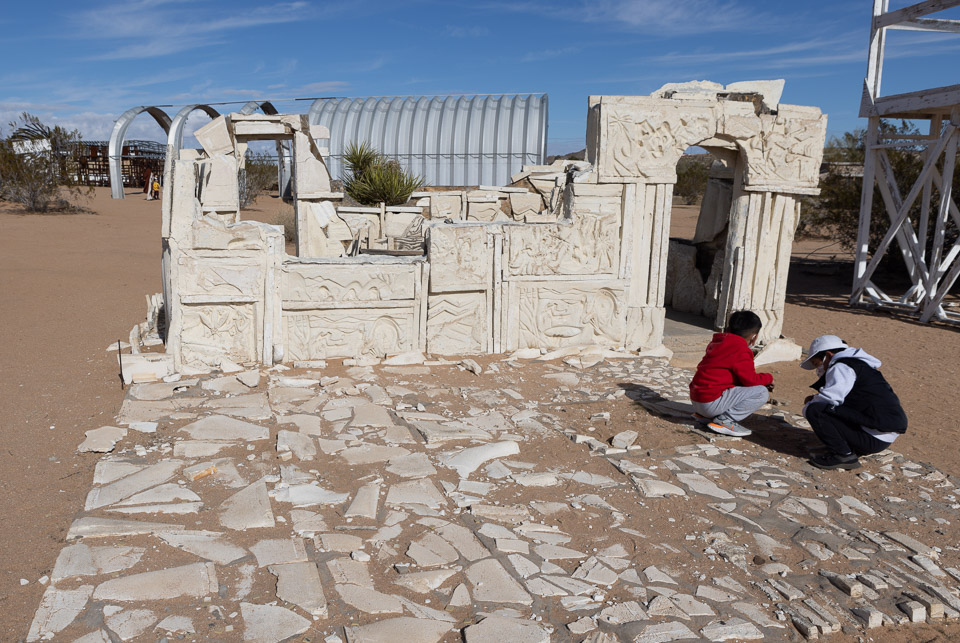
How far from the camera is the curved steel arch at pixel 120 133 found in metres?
23.1

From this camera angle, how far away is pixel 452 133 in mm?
24781

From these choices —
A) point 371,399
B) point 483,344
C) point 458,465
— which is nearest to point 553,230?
point 483,344

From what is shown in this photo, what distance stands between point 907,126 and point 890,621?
47.7 feet

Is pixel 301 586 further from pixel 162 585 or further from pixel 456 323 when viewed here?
pixel 456 323

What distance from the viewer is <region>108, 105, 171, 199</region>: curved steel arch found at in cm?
2306

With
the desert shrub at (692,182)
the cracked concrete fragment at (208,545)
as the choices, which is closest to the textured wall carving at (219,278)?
the cracked concrete fragment at (208,545)

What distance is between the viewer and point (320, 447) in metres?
4.96

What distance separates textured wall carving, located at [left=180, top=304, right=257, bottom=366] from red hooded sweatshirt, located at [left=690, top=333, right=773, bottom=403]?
13.7 ft

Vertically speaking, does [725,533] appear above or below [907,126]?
below

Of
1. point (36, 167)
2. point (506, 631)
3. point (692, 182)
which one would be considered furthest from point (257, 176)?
point (506, 631)

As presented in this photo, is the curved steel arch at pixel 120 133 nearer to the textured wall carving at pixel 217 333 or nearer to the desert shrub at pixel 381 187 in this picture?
the desert shrub at pixel 381 187

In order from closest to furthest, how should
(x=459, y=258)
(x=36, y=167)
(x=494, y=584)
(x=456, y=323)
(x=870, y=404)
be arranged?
(x=494, y=584) < (x=870, y=404) < (x=459, y=258) < (x=456, y=323) < (x=36, y=167)

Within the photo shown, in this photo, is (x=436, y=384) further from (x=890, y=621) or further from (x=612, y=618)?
(x=890, y=621)

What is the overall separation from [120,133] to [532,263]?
20.8 metres
